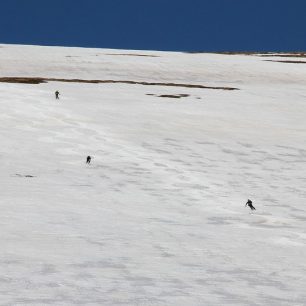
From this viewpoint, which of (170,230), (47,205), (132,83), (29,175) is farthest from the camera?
(132,83)

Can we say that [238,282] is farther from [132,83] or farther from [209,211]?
[132,83]

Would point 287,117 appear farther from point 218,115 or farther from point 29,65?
point 29,65

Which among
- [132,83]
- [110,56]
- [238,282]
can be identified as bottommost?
[238,282]

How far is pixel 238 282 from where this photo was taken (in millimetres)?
9711

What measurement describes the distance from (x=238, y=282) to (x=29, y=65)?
152ft

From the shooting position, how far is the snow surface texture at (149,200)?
30.8ft

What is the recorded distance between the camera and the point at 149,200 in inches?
612

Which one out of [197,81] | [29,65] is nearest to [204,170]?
[197,81]

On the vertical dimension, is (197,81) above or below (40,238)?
above

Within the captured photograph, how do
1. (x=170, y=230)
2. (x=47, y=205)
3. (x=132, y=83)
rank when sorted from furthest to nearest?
1. (x=132, y=83)
2. (x=47, y=205)
3. (x=170, y=230)

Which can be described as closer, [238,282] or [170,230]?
[238,282]

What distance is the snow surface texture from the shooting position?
938 cm

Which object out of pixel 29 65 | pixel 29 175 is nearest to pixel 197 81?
pixel 29 65

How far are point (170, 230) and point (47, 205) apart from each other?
282 cm
